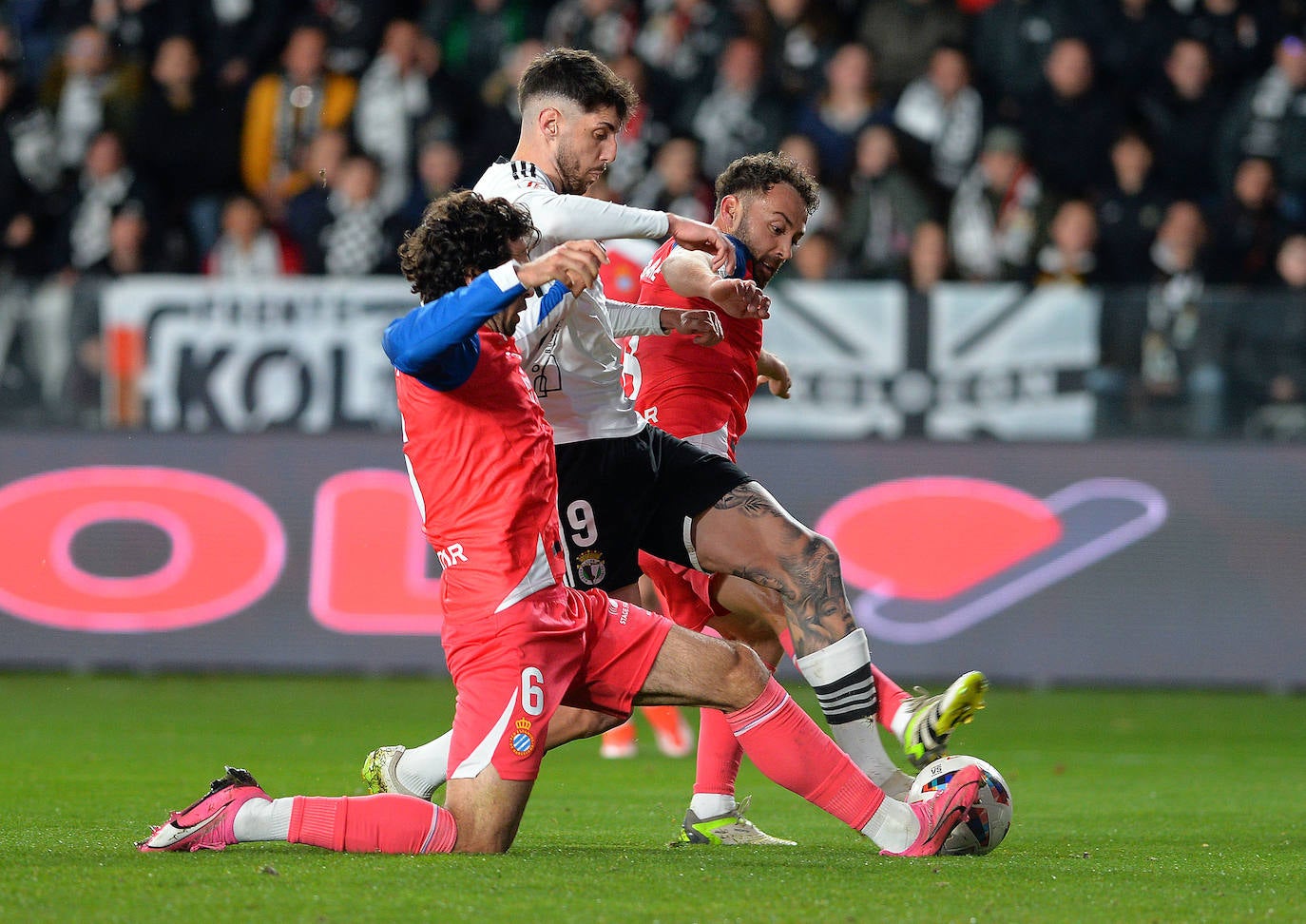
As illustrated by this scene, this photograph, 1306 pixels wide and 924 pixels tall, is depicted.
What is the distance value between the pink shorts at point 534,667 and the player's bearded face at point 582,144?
141 centimetres

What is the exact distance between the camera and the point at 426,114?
1281 cm

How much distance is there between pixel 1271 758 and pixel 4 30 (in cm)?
1076

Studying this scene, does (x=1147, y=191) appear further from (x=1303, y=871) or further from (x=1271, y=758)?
(x=1303, y=871)

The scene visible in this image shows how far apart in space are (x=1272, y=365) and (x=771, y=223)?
5548 mm

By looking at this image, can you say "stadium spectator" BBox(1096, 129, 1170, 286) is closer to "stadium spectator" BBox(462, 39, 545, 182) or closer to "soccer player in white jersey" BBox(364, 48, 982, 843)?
"stadium spectator" BBox(462, 39, 545, 182)

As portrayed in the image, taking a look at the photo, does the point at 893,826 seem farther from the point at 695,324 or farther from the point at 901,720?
the point at 695,324

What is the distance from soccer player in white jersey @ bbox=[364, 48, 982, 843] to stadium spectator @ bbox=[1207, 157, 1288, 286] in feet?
22.1

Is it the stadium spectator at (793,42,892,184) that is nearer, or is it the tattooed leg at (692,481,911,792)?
the tattooed leg at (692,481,911,792)

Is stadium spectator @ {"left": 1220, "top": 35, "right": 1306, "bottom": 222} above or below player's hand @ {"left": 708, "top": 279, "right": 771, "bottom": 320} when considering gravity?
above

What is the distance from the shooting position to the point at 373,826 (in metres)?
4.46

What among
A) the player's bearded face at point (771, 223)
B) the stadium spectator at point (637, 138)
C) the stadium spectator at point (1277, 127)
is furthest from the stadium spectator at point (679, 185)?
the player's bearded face at point (771, 223)

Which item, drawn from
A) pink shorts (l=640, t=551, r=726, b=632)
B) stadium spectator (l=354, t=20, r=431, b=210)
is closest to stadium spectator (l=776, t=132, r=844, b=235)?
stadium spectator (l=354, t=20, r=431, b=210)

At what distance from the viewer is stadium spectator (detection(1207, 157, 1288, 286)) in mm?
11133

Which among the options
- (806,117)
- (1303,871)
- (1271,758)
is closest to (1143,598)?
(1271,758)
